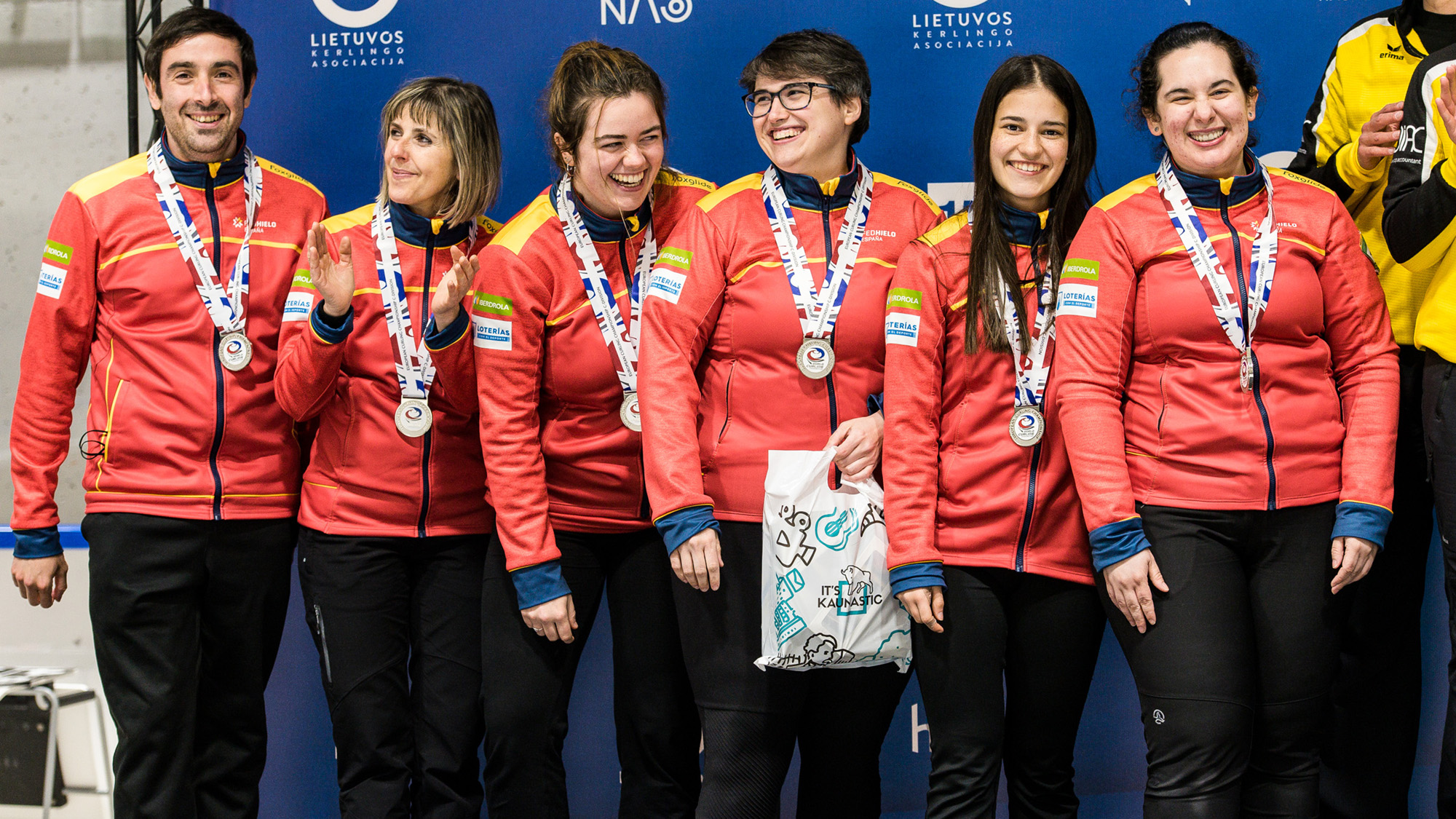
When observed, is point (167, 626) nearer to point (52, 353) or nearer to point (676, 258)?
point (52, 353)

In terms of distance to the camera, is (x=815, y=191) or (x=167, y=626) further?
(x=167, y=626)

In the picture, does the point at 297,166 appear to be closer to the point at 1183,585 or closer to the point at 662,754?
the point at 662,754

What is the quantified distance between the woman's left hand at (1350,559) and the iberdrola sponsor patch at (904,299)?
96 cm

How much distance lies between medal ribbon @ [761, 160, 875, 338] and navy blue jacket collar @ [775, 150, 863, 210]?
0.05ft

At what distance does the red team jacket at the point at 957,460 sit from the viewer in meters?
2.25

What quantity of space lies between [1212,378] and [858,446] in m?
0.71

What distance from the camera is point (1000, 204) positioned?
7.82 feet

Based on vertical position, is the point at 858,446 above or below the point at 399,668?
above

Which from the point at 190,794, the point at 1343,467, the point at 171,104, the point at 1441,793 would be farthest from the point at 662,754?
the point at 171,104

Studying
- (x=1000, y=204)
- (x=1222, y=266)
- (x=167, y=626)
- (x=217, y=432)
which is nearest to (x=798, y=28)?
(x=1000, y=204)

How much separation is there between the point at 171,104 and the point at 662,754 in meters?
1.97

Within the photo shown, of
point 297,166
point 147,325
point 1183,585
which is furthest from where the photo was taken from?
point 297,166

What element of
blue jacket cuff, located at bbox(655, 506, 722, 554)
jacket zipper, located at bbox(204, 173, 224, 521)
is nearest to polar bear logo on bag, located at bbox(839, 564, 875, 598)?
blue jacket cuff, located at bbox(655, 506, 722, 554)

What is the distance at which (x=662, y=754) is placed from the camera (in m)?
2.52
